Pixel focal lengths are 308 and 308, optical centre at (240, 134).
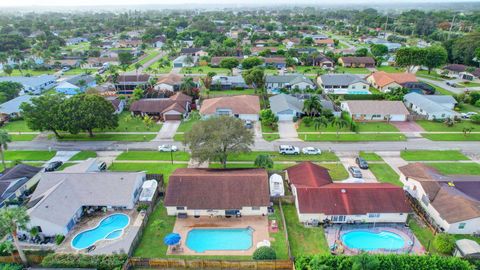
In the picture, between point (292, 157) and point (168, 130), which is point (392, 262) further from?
point (168, 130)

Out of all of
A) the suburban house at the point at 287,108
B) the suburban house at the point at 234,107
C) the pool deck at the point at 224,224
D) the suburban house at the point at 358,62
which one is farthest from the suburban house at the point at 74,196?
the suburban house at the point at 358,62

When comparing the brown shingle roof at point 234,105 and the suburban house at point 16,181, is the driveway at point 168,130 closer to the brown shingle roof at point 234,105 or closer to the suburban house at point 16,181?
the brown shingle roof at point 234,105

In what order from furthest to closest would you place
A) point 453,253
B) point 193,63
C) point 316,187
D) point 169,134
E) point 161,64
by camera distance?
point 193,63 → point 161,64 → point 169,134 → point 316,187 → point 453,253

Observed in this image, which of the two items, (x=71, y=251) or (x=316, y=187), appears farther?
(x=316, y=187)

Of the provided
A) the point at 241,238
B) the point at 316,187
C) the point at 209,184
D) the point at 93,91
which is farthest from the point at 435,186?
the point at 93,91

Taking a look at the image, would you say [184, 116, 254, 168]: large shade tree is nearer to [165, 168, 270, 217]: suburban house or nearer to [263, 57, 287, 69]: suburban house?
[165, 168, 270, 217]: suburban house

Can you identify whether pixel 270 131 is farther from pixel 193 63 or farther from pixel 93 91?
pixel 193 63
